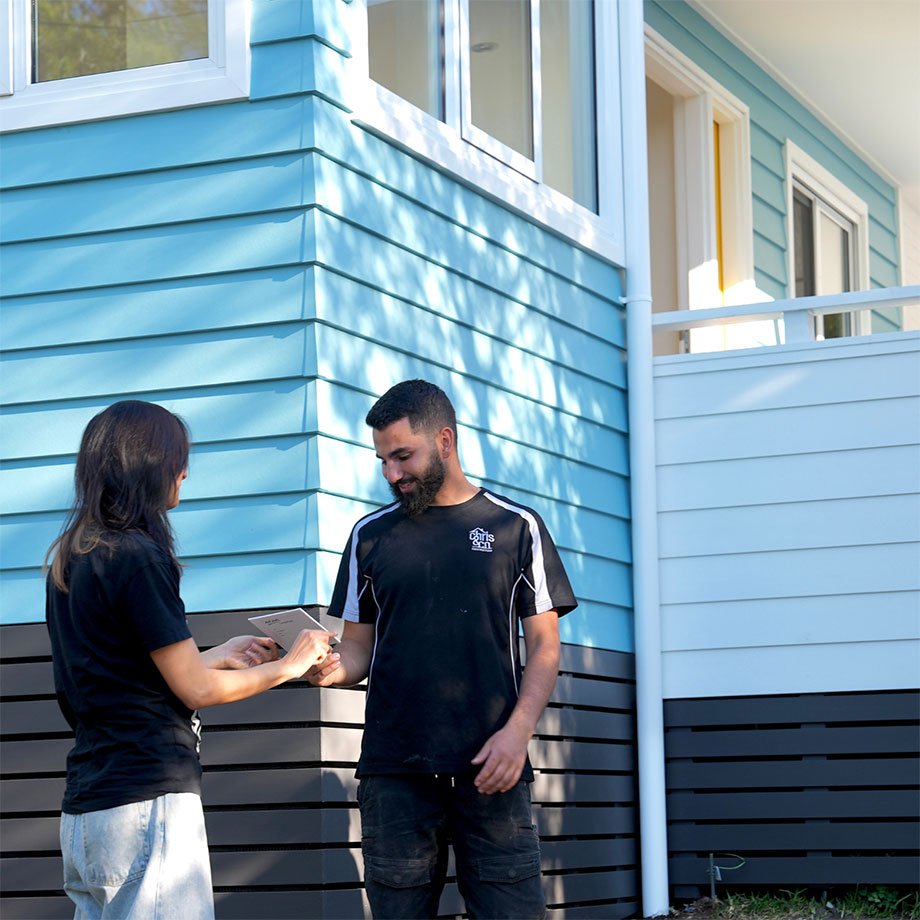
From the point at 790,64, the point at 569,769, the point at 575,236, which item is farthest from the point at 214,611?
the point at 790,64

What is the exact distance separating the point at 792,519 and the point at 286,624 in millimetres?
3607

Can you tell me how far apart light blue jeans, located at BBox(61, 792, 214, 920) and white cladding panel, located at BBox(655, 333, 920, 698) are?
13.8 feet

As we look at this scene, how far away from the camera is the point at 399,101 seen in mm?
5848

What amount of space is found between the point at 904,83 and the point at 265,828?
23.1 feet

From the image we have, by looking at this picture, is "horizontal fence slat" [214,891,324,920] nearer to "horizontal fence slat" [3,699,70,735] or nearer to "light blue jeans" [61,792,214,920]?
"horizontal fence slat" [3,699,70,735]

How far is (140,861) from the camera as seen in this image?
10.3ft

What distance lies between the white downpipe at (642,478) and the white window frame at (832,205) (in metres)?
2.95

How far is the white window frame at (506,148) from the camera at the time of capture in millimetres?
5645

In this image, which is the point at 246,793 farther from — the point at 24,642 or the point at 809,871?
the point at 809,871

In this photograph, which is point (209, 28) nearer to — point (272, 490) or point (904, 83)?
point (272, 490)

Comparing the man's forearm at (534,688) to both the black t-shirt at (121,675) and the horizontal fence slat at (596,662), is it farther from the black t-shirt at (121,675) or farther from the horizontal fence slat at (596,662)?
the horizontal fence slat at (596,662)

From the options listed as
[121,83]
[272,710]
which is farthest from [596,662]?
[121,83]

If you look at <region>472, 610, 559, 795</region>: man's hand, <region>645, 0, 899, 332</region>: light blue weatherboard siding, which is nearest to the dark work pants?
<region>472, 610, 559, 795</region>: man's hand

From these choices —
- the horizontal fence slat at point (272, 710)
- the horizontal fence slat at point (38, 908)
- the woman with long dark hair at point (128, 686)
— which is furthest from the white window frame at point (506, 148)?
the horizontal fence slat at point (38, 908)
